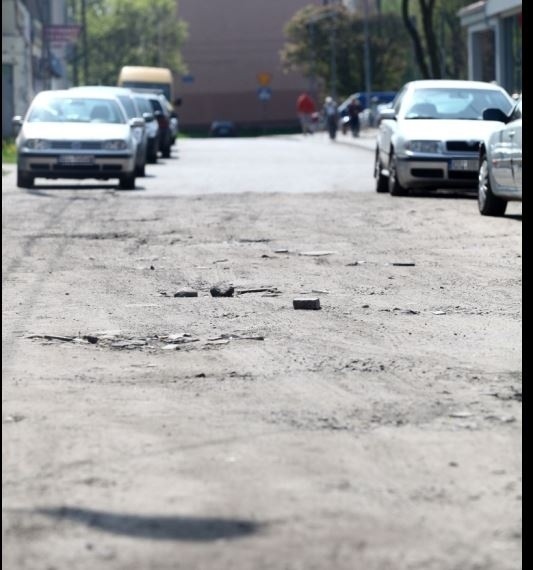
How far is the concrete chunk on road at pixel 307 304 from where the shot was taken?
10.4m

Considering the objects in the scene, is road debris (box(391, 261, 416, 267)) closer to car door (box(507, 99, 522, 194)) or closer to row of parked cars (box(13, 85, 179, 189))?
car door (box(507, 99, 522, 194))

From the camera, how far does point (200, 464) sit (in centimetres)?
574

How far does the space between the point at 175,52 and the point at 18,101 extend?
45.7 metres

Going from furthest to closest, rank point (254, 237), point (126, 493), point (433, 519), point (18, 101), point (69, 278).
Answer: point (18, 101), point (254, 237), point (69, 278), point (126, 493), point (433, 519)

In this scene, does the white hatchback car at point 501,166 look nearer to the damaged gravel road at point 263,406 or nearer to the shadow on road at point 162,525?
the damaged gravel road at point 263,406

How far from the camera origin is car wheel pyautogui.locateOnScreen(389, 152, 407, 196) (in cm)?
2262

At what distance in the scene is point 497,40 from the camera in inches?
1855

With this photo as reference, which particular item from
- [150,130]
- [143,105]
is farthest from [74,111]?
[143,105]

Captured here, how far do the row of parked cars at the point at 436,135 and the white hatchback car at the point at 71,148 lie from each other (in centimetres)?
403

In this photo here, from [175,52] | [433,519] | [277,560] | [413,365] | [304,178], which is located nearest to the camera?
[277,560]

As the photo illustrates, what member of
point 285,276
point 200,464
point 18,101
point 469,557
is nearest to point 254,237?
point 285,276

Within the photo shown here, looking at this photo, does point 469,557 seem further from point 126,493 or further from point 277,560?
point 126,493

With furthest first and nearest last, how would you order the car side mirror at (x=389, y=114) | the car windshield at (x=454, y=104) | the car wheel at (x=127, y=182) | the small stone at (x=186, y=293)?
the car wheel at (x=127, y=182) < the car side mirror at (x=389, y=114) < the car windshield at (x=454, y=104) < the small stone at (x=186, y=293)

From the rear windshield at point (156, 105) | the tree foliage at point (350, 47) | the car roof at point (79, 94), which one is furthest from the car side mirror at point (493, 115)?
the tree foliage at point (350, 47)
